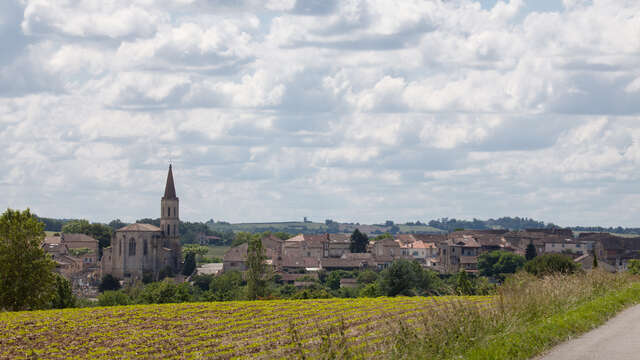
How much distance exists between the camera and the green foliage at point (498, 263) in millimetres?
144125

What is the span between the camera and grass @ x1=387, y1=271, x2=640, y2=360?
1620 centimetres

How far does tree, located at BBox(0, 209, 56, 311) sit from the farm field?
1415cm

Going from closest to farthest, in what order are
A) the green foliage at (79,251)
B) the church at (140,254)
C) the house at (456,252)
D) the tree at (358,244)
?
the church at (140,254)
the house at (456,252)
the tree at (358,244)
the green foliage at (79,251)

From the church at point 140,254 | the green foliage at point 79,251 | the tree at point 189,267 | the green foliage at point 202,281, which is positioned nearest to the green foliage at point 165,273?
the church at point 140,254

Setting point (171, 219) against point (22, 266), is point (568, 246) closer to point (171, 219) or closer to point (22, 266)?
point (171, 219)

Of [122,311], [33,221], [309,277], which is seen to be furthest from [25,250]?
[309,277]

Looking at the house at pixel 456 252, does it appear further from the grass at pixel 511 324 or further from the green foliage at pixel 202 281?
the grass at pixel 511 324

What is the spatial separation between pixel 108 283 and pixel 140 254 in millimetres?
11222

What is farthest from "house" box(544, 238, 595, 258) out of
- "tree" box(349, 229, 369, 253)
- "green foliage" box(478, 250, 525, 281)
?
"tree" box(349, 229, 369, 253)

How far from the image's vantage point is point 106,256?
535 feet

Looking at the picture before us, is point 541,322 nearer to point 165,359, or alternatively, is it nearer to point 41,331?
point 165,359

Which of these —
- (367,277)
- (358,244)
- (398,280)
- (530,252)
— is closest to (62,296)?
(398,280)

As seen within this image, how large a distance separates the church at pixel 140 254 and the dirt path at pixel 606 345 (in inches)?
5663

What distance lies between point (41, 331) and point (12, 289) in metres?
20.4
